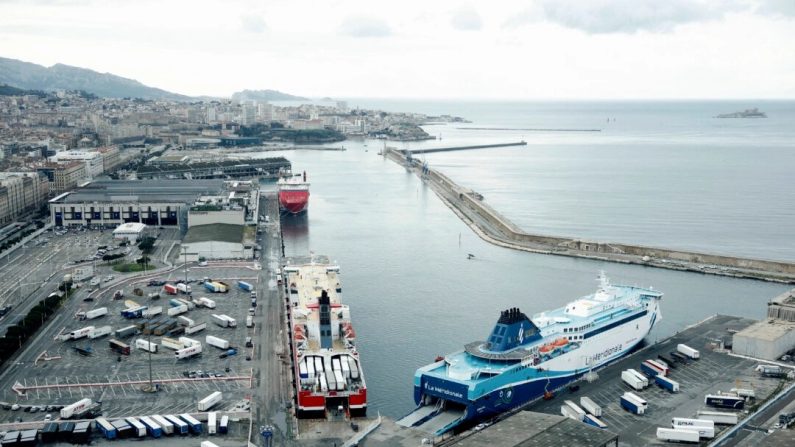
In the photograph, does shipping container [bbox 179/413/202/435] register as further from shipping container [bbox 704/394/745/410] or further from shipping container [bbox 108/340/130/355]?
shipping container [bbox 704/394/745/410]

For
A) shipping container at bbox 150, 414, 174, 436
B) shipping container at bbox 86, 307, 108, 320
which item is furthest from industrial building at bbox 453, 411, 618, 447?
shipping container at bbox 86, 307, 108, 320

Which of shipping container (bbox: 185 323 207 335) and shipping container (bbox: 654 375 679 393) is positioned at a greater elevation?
shipping container (bbox: 654 375 679 393)

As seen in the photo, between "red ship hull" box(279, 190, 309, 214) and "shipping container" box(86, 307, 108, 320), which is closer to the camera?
"shipping container" box(86, 307, 108, 320)

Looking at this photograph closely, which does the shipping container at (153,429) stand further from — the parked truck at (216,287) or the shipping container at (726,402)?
the shipping container at (726,402)

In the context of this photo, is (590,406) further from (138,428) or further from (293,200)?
(293,200)

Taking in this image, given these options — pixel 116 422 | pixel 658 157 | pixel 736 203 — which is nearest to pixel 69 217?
pixel 116 422

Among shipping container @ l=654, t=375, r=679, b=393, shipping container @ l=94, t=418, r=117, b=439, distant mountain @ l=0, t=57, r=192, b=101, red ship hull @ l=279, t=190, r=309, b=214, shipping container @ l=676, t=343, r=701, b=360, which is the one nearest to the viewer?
shipping container @ l=94, t=418, r=117, b=439

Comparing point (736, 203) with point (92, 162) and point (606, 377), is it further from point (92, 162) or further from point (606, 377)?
point (92, 162)
